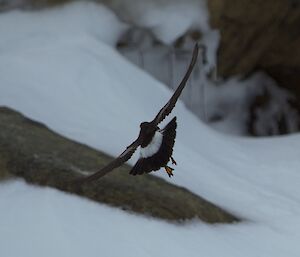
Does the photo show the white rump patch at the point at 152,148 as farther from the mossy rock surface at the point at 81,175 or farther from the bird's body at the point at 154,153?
the mossy rock surface at the point at 81,175

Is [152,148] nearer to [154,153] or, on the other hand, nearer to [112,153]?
[154,153]

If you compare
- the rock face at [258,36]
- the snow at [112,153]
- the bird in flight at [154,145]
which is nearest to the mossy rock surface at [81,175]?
the snow at [112,153]

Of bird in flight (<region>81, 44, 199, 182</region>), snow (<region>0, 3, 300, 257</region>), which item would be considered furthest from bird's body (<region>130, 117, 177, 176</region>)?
snow (<region>0, 3, 300, 257</region>)

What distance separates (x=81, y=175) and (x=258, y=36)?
2.64 meters

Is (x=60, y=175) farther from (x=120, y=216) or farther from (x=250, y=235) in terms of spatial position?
(x=250, y=235)

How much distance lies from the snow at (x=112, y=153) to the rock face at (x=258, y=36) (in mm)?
761

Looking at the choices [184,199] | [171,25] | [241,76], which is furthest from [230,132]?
[184,199]

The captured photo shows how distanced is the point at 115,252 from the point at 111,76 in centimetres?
152

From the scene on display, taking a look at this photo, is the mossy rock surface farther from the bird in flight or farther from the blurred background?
the blurred background

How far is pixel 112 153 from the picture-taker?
2.96 metres

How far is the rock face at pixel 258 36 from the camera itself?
15.1 feet

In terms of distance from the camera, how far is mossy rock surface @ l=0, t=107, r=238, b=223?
2588 mm

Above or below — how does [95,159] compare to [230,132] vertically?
above

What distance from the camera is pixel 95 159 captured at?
2.77m
